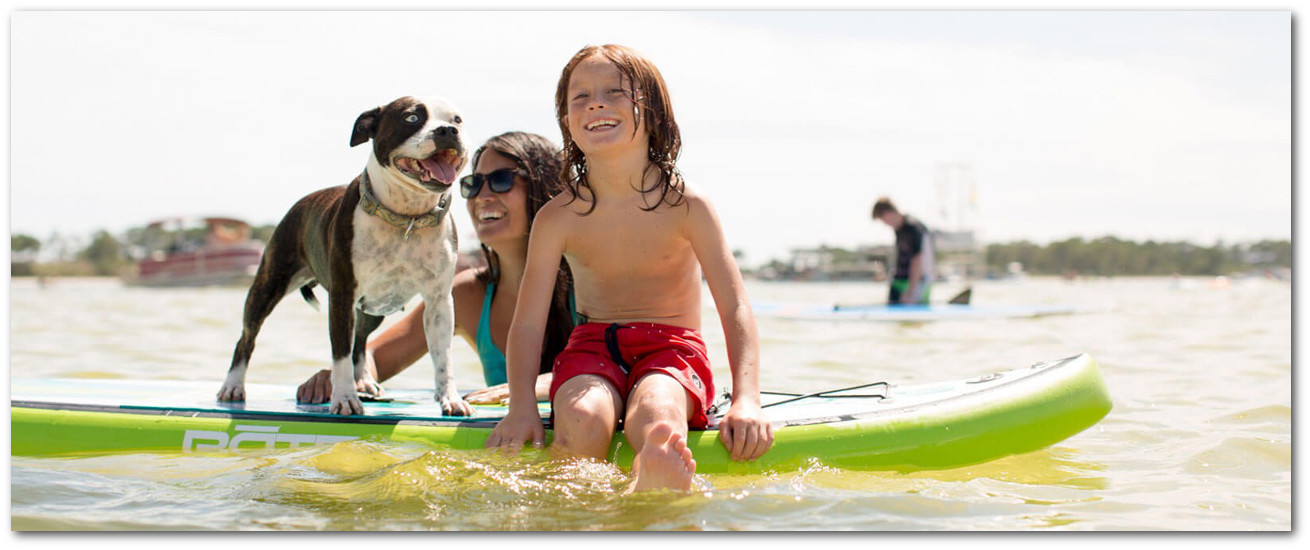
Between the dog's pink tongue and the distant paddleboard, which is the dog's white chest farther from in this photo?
the distant paddleboard

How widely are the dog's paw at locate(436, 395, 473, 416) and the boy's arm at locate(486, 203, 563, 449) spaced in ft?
1.16

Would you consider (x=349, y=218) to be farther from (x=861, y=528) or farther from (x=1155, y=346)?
(x=1155, y=346)

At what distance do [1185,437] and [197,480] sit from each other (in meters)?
3.98

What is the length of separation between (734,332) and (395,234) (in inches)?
46.7

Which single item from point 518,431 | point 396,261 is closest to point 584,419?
point 518,431

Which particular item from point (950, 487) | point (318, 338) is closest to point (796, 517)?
point (950, 487)

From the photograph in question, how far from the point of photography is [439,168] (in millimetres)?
3312

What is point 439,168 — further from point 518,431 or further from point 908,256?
point 908,256

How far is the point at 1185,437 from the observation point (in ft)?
14.8

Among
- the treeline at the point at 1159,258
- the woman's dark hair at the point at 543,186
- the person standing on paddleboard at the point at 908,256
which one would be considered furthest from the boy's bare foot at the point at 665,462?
the treeline at the point at 1159,258

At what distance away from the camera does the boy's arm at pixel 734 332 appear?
9.81 ft

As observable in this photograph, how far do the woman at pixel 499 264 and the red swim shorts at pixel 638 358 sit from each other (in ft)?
1.99

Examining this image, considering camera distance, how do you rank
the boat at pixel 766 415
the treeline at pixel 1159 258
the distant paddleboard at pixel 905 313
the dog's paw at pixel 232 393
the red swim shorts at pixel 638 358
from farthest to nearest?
the treeline at pixel 1159 258 < the distant paddleboard at pixel 905 313 < the dog's paw at pixel 232 393 < the boat at pixel 766 415 < the red swim shorts at pixel 638 358

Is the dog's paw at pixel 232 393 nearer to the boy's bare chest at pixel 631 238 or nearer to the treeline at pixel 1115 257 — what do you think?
the boy's bare chest at pixel 631 238
